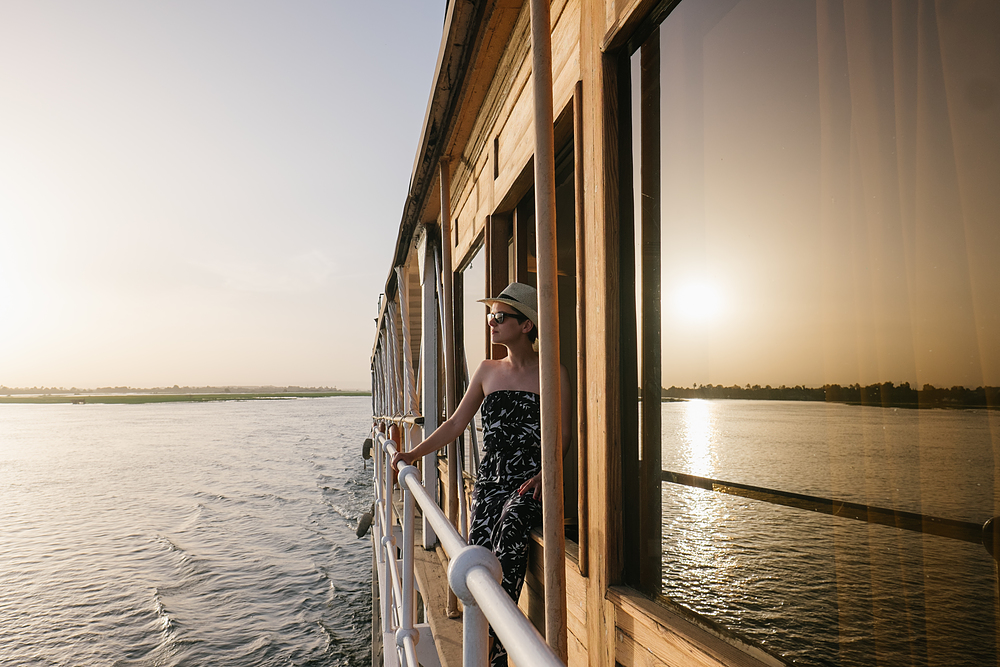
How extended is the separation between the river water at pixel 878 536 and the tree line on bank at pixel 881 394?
0.04 feet

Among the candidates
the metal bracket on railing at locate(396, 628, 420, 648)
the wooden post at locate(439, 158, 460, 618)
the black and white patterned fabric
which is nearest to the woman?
the black and white patterned fabric

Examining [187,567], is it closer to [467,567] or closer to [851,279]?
[467,567]

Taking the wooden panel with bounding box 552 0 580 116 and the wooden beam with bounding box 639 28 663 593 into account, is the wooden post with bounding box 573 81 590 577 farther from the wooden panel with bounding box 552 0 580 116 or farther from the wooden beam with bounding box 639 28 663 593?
the wooden beam with bounding box 639 28 663 593

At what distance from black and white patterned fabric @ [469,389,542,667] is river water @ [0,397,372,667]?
6.55 meters

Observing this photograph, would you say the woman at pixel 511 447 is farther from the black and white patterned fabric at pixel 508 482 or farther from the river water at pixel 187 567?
the river water at pixel 187 567

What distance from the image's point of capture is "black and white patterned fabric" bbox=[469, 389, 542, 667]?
7.20 feet

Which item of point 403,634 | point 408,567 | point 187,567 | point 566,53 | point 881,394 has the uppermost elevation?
point 566,53

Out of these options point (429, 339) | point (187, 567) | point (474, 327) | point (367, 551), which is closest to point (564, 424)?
point (474, 327)

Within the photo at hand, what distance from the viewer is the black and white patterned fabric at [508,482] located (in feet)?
7.20

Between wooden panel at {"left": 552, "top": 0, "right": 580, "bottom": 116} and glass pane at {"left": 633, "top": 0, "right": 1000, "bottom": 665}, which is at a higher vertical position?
wooden panel at {"left": 552, "top": 0, "right": 580, "bottom": 116}

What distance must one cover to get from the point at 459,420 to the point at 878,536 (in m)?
1.83

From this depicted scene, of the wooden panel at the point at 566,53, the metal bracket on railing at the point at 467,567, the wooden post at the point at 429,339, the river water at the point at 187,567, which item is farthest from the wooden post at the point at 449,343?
the river water at the point at 187,567

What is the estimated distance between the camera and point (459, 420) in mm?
2625

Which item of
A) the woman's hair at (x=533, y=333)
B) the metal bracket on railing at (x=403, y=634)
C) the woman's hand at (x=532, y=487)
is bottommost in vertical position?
the metal bracket on railing at (x=403, y=634)
